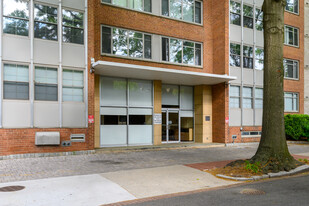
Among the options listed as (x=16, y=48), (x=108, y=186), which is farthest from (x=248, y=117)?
(x=16, y=48)

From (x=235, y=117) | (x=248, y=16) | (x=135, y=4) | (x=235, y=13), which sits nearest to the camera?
(x=135, y=4)

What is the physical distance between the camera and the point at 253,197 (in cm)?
641

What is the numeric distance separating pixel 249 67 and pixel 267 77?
1039 centimetres

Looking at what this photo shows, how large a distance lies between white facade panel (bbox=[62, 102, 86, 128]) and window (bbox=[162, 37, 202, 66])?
6414 millimetres

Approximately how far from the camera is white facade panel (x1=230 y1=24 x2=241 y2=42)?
1845 cm

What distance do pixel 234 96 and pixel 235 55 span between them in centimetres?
279

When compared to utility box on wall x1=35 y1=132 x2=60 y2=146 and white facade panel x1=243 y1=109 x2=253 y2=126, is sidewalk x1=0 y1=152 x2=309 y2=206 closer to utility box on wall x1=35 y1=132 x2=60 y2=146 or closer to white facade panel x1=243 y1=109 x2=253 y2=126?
utility box on wall x1=35 y1=132 x2=60 y2=146

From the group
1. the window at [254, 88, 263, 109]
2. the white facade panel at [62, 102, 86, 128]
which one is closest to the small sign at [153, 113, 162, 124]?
the white facade panel at [62, 102, 86, 128]

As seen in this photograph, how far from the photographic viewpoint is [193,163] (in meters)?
10.9

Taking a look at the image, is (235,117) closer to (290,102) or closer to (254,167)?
(290,102)

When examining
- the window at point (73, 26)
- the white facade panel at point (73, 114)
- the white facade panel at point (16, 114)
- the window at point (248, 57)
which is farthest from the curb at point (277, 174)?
the window at point (248, 57)

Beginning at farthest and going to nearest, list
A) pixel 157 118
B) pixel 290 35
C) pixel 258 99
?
pixel 290 35
pixel 258 99
pixel 157 118

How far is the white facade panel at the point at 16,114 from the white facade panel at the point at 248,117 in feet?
44.8

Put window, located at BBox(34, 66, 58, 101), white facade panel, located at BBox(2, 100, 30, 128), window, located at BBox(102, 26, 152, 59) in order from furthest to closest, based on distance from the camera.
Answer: window, located at BBox(102, 26, 152, 59) < window, located at BBox(34, 66, 58, 101) < white facade panel, located at BBox(2, 100, 30, 128)
